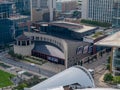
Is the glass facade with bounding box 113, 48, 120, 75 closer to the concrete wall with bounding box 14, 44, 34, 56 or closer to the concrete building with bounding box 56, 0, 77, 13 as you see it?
the concrete wall with bounding box 14, 44, 34, 56

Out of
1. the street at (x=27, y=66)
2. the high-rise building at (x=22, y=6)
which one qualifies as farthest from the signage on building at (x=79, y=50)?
the high-rise building at (x=22, y=6)

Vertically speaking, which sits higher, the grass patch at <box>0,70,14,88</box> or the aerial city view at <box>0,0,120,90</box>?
the aerial city view at <box>0,0,120,90</box>

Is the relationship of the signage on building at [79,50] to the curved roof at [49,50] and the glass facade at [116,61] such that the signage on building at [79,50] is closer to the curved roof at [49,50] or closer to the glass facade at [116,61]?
the curved roof at [49,50]

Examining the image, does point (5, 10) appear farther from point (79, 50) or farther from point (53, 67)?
point (79, 50)

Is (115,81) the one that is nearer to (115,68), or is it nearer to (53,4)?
(115,68)

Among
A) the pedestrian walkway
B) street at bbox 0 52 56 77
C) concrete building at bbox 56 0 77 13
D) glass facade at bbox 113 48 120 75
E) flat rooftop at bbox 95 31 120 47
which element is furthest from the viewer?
concrete building at bbox 56 0 77 13

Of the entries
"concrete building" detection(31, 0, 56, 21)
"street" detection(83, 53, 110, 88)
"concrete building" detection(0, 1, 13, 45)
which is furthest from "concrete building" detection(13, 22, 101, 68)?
"concrete building" detection(31, 0, 56, 21)
